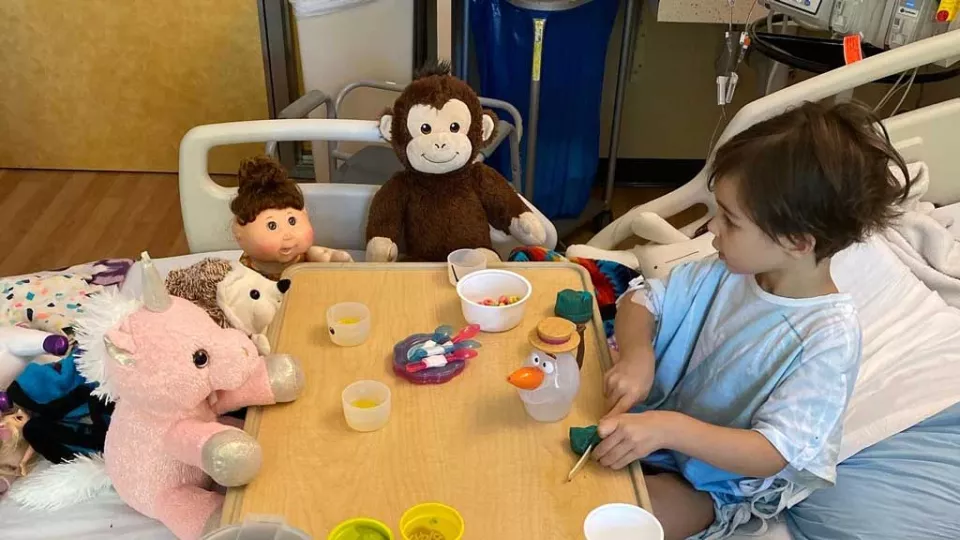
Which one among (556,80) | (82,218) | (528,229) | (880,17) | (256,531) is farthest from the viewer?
(82,218)

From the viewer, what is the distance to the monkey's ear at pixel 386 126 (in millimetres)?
1611

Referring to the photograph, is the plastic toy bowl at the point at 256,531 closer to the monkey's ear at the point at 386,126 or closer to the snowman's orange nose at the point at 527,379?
the snowman's orange nose at the point at 527,379

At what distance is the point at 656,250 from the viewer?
69.4 inches

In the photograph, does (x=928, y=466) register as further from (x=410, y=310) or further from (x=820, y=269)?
(x=410, y=310)

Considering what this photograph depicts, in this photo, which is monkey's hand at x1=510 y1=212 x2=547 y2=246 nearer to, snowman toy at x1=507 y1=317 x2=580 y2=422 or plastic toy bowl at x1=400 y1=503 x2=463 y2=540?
snowman toy at x1=507 y1=317 x2=580 y2=422

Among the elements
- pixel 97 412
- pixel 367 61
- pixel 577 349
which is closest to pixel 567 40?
pixel 367 61

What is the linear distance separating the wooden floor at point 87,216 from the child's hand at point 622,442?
177cm

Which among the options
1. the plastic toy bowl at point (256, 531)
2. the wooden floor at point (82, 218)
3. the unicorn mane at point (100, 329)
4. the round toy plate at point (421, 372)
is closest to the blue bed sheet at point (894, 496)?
the round toy plate at point (421, 372)

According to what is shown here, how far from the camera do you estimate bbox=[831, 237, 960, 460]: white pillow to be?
1.35m

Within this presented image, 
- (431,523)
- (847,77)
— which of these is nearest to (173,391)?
(431,523)

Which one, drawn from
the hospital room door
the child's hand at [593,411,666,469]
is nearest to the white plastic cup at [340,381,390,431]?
the child's hand at [593,411,666,469]

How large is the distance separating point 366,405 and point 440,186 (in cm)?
69

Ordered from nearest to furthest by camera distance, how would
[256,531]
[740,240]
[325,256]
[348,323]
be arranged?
[256,531]
[740,240]
[348,323]
[325,256]

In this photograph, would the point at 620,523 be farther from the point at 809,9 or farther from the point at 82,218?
the point at 82,218
